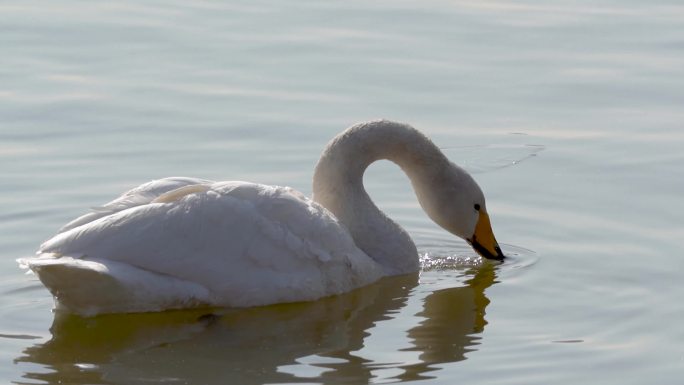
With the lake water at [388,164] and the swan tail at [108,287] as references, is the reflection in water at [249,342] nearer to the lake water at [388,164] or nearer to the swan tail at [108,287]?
the lake water at [388,164]

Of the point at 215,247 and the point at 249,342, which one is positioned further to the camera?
the point at 215,247

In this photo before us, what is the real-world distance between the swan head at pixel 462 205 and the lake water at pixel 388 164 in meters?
0.16

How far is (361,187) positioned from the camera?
9938mm

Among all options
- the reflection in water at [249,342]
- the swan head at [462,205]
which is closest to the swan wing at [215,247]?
the reflection in water at [249,342]

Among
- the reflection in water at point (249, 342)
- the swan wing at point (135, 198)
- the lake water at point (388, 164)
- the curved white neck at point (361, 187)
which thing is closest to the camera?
the reflection in water at point (249, 342)

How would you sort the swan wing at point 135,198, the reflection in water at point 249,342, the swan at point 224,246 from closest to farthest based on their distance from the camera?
the reflection in water at point 249,342
the swan at point 224,246
the swan wing at point 135,198

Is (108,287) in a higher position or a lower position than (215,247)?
lower

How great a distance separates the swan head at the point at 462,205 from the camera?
32.9 feet

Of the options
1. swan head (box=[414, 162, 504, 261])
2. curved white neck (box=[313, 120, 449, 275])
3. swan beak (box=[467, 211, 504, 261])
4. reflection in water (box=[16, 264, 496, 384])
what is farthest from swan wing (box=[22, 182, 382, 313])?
swan beak (box=[467, 211, 504, 261])

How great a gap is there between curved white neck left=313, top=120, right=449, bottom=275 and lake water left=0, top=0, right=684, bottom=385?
0.25 meters

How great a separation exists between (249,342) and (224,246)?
552mm

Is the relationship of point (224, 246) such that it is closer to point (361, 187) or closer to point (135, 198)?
point (135, 198)

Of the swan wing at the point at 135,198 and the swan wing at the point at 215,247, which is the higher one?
the swan wing at the point at 135,198

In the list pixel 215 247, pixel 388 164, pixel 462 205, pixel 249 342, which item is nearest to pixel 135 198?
pixel 215 247
